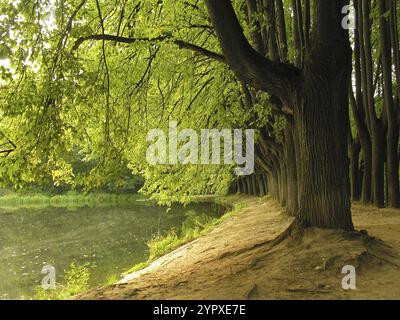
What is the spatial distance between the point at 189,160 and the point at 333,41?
9691 mm

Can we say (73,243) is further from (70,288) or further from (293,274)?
(293,274)

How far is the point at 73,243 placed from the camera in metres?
22.3

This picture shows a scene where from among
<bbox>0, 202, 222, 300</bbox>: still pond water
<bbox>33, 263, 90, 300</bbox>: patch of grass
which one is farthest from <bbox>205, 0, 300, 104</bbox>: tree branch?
<bbox>0, 202, 222, 300</bbox>: still pond water

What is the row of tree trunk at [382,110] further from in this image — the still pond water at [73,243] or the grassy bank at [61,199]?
the grassy bank at [61,199]

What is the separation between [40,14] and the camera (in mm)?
7039

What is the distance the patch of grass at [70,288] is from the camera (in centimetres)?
1120

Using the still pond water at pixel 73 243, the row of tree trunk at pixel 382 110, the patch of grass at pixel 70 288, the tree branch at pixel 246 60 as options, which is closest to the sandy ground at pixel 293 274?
the tree branch at pixel 246 60

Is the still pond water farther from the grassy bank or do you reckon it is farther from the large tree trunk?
the grassy bank

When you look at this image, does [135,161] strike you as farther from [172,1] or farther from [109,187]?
[109,187]

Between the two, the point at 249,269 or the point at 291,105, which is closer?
the point at 249,269

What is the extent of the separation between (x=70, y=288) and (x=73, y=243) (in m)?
10.6

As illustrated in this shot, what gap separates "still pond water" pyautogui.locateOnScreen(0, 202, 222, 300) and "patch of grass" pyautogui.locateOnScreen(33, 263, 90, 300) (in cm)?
42

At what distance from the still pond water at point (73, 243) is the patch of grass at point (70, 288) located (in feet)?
1.38
